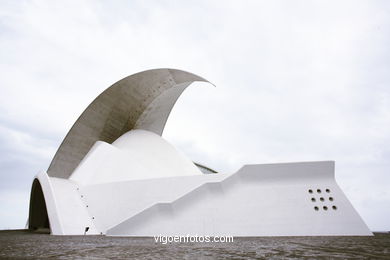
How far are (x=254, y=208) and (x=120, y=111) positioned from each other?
431 inches

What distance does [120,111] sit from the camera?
18.0 meters

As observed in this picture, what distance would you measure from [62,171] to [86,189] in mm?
2898

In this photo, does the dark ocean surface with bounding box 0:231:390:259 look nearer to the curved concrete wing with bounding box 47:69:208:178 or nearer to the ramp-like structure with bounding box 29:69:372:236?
the ramp-like structure with bounding box 29:69:372:236

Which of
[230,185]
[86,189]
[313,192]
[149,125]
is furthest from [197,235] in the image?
[149,125]

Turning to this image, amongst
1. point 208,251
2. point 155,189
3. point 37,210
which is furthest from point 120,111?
point 208,251

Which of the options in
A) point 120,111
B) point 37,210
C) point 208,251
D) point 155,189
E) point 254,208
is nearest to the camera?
point 208,251

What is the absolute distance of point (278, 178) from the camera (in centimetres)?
1021

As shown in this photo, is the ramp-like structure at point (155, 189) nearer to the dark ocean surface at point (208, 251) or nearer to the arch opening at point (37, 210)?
the arch opening at point (37, 210)

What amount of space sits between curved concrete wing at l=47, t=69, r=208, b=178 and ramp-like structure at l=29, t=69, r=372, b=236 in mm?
53

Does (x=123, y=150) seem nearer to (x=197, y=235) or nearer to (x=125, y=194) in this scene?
(x=125, y=194)

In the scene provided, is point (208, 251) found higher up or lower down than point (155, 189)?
lower down

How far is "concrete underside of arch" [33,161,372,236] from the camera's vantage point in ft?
30.1

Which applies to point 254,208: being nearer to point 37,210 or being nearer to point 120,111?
point 120,111

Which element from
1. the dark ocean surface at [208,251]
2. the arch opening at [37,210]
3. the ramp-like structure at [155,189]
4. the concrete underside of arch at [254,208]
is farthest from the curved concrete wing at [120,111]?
the dark ocean surface at [208,251]
